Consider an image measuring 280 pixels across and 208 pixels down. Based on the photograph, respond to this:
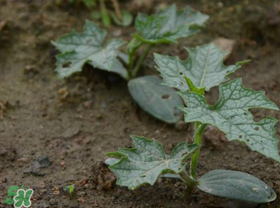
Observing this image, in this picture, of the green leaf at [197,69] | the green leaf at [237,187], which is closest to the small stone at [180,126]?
the green leaf at [197,69]

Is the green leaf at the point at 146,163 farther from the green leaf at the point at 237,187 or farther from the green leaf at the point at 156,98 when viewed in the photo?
the green leaf at the point at 156,98

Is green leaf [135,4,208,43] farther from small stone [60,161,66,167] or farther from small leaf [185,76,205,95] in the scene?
small stone [60,161,66,167]

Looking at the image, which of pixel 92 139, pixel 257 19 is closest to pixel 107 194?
pixel 92 139

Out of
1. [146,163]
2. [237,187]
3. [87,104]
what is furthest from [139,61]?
[237,187]

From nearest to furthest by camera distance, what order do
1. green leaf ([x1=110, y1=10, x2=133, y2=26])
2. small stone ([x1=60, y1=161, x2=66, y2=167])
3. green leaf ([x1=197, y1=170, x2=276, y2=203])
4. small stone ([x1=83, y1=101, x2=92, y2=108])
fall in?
green leaf ([x1=197, y1=170, x2=276, y2=203]) → small stone ([x1=60, y1=161, x2=66, y2=167]) → small stone ([x1=83, y1=101, x2=92, y2=108]) → green leaf ([x1=110, y1=10, x2=133, y2=26])

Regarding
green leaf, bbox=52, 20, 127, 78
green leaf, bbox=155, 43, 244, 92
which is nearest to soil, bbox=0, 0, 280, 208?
green leaf, bbox=52, 20, 127, 78

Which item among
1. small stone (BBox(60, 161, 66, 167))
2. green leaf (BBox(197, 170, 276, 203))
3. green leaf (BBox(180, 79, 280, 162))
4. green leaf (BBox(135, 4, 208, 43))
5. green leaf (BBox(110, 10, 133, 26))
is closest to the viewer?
green leaf (BBox(180, 79, 280, 162))

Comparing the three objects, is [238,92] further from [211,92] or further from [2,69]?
[2,69]
